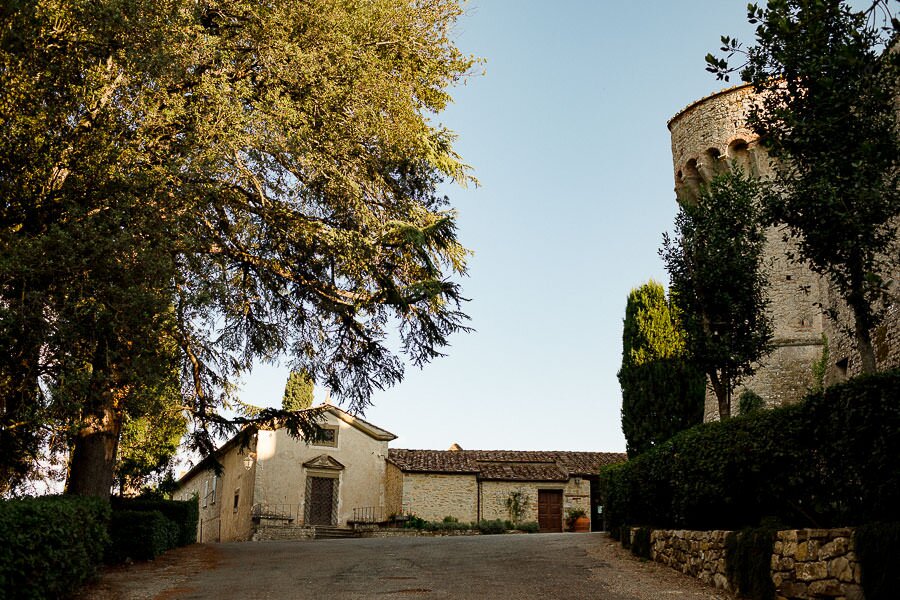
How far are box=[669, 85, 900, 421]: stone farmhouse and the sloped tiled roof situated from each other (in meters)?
9.59

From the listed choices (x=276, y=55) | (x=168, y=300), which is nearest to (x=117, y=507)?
(x=168, y=300)

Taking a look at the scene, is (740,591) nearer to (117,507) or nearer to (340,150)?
(340,150)

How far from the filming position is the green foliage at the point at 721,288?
15.6 metres

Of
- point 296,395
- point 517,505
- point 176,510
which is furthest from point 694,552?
point 296,395

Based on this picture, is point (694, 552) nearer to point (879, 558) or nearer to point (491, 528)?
point (879, 558)

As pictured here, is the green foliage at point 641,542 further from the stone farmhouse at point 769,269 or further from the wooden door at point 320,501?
the wooden door at point 320,501

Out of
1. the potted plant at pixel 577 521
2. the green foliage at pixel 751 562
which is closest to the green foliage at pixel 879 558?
the green foliage at pixel 751 562

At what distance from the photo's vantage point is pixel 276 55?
12180 millimetres

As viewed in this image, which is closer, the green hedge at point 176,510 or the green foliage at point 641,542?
the green foliage at point 641,542

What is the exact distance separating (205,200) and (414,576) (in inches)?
249

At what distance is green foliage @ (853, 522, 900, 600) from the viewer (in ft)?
22.1

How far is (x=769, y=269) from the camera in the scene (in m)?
23.8

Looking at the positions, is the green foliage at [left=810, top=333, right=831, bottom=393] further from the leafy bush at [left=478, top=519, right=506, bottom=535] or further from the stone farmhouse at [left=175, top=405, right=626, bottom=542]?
the stone farmhouse at [left=175, top=405, right=626, bottom=542]

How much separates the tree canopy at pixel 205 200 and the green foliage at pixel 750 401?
12.9 meters
